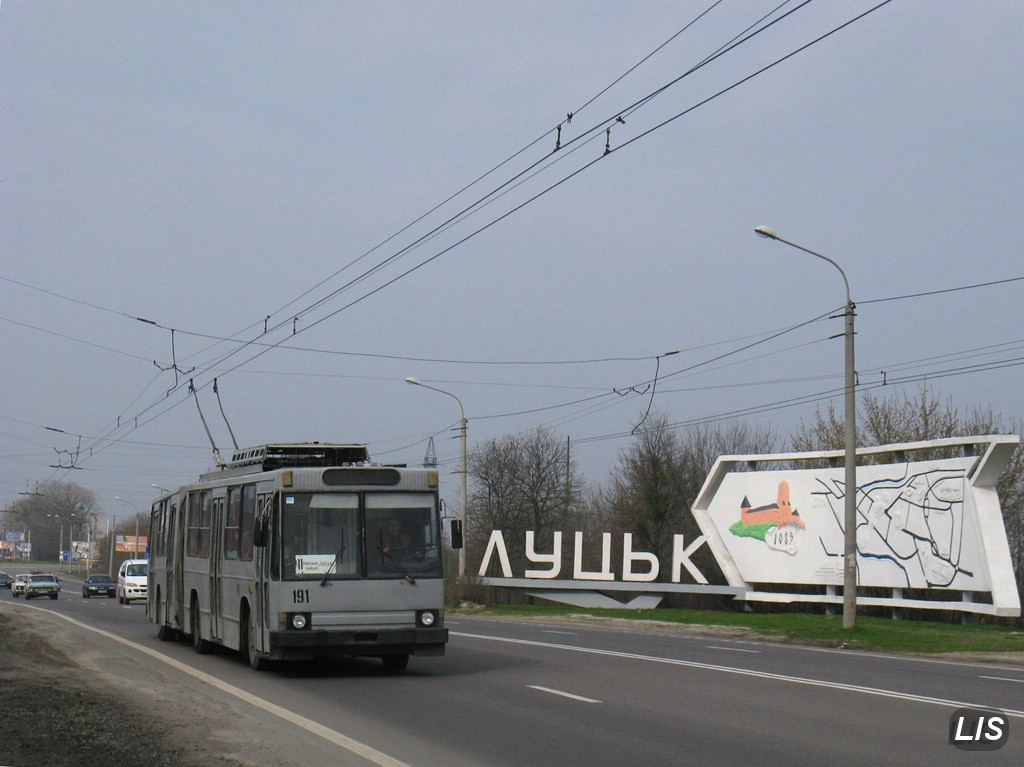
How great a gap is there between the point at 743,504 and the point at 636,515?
13.3 meters

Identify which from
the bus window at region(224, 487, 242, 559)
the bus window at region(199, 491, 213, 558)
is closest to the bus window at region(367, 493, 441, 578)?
the bus window at region(224, 487, 242, 559)

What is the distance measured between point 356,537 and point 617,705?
182 inches

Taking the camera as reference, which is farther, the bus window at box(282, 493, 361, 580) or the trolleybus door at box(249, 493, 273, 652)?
the trolleybus door at box(249, 493, 273, 652)

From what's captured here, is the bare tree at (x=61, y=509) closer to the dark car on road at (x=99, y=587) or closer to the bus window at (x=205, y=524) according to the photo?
the dark car on road at (x=99, y=587)

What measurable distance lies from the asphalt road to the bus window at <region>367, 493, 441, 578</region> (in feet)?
4.71

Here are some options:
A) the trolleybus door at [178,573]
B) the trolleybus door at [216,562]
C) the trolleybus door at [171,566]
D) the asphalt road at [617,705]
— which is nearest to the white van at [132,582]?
the trolleybus door at [171,566]

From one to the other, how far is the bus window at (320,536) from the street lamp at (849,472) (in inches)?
550

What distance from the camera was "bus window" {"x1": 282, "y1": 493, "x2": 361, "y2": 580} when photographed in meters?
15.3

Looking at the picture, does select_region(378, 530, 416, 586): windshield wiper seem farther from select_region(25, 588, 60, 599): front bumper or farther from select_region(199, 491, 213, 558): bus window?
select_region(25, 588, 60, 599): front bumper

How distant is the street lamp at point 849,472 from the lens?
85.4 ft

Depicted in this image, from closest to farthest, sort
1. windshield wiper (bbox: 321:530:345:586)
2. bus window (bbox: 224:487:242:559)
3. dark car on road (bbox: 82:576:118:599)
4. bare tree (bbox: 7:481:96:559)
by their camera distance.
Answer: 1. windshield wiper (bbox: 321:530:345:586)
2. bus window (bbox: 224:487:242:559)
3. dark car on road (bbox: 82:576:118:599)
4. bare tree (bbox: 7:481:96:559)

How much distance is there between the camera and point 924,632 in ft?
86.3

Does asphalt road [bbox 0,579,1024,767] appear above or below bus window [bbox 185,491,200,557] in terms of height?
below

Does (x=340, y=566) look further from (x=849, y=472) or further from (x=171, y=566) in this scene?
(x=849, y=472)
